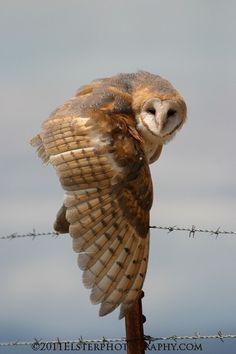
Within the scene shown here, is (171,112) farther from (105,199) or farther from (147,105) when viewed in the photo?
(105,199)

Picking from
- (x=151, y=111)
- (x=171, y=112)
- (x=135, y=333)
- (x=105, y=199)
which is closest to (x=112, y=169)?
(x=105, y=199)

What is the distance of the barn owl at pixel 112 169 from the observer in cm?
609

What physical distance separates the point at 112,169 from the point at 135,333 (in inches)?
51.1

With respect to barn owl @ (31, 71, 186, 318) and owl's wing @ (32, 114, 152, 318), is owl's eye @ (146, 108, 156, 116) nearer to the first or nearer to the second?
barn owl @ (31, 71, 186, 318)

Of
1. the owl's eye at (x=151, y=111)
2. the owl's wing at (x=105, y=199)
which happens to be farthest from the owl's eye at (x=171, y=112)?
the owl's wing at (x=105, y=199)

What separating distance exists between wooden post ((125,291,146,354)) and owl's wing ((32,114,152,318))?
0.07 metres

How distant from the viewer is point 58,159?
22.1ft

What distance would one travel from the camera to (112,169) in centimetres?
659

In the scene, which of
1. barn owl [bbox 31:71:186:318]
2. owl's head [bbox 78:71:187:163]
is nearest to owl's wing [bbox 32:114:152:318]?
barn owl [bbox 31:71:186:318]

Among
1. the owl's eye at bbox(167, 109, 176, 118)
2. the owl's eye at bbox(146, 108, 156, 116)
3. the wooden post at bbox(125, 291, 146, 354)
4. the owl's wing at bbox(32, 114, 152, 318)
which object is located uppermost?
the owl's eye at bbox(167, 109, 176, 118)

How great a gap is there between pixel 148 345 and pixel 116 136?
1622 mm

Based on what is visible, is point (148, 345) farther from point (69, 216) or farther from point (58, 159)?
point (58, 159)

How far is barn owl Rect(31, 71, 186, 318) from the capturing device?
20.0 feet

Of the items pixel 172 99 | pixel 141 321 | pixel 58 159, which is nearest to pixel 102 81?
pixel 172 99
